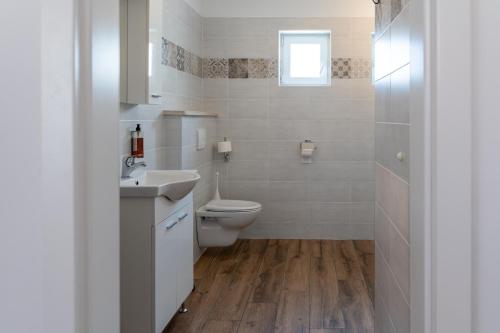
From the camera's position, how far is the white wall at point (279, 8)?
18.4ft

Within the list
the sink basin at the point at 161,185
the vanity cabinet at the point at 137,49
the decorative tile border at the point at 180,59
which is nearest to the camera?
the sink basin at the point at 161,185

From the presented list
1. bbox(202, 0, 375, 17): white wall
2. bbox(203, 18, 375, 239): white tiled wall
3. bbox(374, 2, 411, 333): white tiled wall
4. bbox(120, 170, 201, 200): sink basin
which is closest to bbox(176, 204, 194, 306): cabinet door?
bbox(120, 170, 201, 200): sink basin

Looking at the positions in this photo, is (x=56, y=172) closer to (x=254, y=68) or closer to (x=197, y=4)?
(x=197, y=4)

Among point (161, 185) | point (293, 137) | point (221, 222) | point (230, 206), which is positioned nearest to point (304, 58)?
point (293, 137)

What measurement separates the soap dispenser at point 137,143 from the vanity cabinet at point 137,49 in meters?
0.19

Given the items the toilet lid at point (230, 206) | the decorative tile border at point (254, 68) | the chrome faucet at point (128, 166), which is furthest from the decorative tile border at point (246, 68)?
the chrome faucet at point (128, 166)

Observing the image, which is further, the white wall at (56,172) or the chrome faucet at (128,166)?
the chrome faucet at (128,166)

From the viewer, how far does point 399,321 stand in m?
2.07

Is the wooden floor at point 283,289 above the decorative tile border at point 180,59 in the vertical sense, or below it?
below

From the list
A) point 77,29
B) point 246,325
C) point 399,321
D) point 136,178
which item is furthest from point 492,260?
point 136,178

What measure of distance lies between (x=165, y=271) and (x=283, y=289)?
1.28 metres

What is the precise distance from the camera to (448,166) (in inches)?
54.8

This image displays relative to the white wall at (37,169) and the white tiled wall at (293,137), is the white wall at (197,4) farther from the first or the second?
the white wall at (37,169)

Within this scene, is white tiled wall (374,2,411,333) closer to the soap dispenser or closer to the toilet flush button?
the soap dispenser
